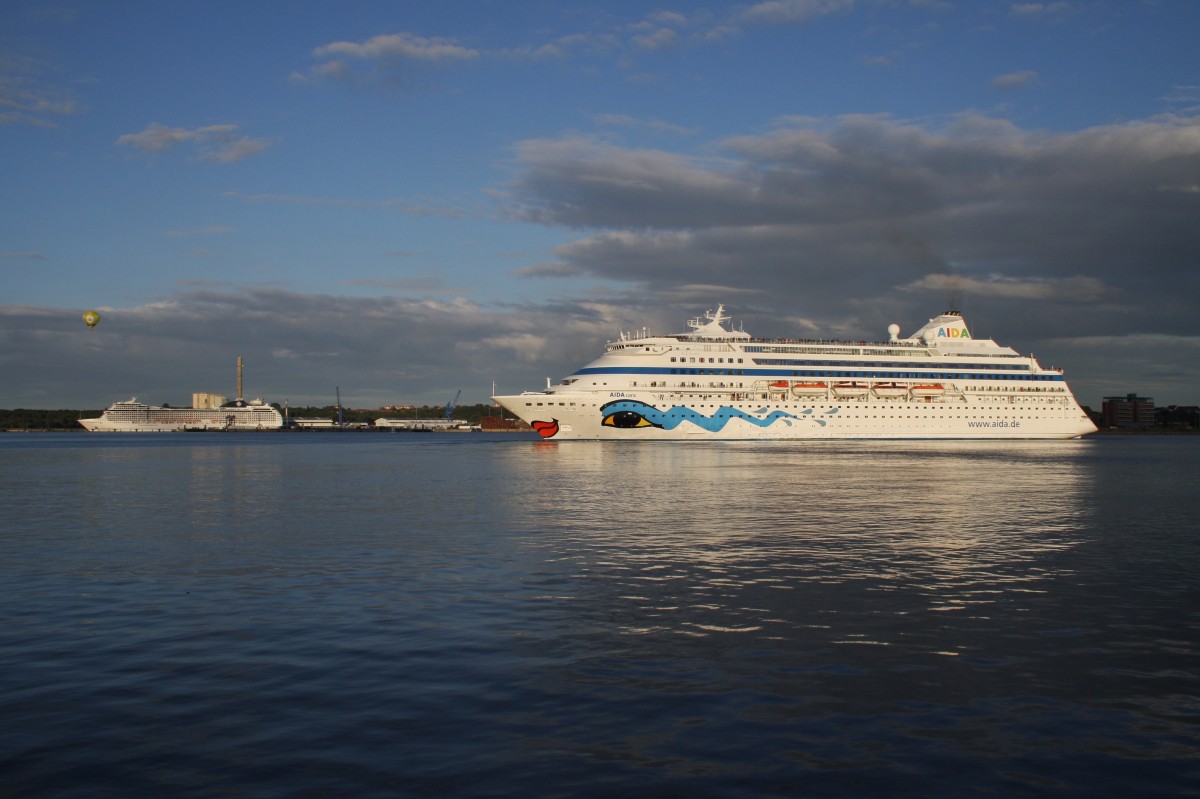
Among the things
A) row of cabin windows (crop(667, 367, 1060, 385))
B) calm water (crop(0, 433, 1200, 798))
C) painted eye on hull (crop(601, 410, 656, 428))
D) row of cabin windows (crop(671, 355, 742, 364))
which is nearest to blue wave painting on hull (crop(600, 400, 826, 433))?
painted eye on hull (crop(601, 410, 656, 428))

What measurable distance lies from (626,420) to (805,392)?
2287 cm

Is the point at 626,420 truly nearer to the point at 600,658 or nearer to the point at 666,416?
the point at 666,416

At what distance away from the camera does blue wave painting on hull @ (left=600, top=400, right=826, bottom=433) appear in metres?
97.1

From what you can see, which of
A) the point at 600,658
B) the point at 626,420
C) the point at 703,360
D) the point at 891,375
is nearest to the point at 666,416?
the point at 626,420

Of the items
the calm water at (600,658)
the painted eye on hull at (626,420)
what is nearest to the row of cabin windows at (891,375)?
the painted eye on hull at (626,420)

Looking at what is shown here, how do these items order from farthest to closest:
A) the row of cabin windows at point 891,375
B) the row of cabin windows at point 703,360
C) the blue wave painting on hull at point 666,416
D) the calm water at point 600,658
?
the row of cabin windows at point 891,375, the row of cabin windows at point 703,360, the blue wave painting on hull at point 666,416, the calm water at point 600,658

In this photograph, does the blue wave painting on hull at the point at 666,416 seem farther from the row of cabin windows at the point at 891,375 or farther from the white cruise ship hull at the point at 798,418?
the row of cabin windows at the point at 891,375

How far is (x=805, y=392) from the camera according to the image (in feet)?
350

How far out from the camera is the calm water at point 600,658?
8750 mm

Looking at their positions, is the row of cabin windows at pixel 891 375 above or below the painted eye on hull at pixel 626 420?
above

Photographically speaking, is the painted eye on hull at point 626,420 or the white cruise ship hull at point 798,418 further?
the white cruise ship hull at point 798,418

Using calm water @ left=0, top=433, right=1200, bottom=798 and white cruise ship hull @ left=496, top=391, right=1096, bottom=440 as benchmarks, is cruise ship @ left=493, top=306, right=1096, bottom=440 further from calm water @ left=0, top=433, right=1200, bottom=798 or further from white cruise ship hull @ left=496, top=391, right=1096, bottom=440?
calm water @ left=0, top=433, right=1200, bottom=798

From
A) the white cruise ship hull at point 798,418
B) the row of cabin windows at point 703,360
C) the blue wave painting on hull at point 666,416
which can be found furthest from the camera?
the row of cabin windows at point 703,360

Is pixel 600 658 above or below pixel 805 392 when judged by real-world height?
below
